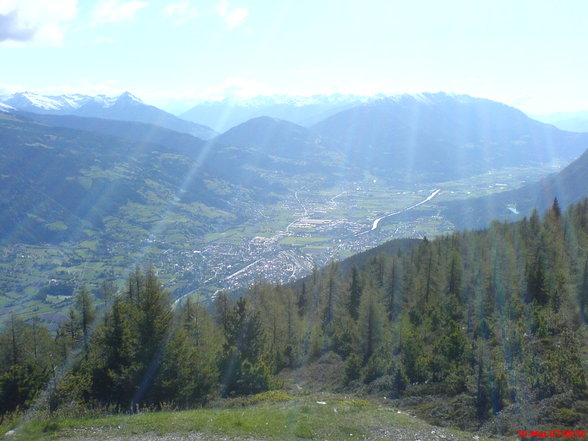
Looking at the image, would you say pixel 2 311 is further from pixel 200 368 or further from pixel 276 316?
pixel 200 368

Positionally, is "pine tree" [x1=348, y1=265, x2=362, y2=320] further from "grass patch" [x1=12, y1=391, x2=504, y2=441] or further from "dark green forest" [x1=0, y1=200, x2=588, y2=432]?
"grass patch" [x1=12, y1=391, x2=504, y2=441]

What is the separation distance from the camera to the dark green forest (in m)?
20.0

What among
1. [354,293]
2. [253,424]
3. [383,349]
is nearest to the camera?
[253,424]

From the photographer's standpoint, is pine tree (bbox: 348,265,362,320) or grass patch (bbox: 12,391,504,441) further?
pine tree (bbox: 348,265,362,320)

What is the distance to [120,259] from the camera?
557 ft

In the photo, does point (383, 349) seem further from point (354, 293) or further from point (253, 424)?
point (354, 293)

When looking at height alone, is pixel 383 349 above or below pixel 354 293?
below

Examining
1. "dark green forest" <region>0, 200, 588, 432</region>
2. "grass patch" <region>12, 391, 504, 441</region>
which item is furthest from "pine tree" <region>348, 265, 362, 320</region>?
"grass patch" <region>12, 391, 504, 441</region>

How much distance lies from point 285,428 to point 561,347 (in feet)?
50.0

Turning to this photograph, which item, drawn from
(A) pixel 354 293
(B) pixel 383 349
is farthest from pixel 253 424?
(A) pixel 354 293

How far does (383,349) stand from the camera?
3297 cm

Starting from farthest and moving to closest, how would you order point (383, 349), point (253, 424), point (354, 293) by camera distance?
point (354, 293)
point (383, 349)
point (253, 424)

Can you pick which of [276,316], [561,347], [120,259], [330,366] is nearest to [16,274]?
[120,259]

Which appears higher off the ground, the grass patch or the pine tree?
the grass patch
